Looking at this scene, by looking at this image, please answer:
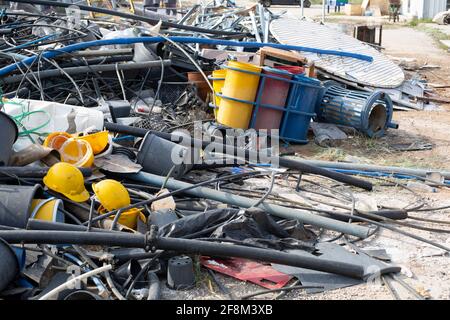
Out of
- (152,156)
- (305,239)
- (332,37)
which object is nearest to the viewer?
(305,239)

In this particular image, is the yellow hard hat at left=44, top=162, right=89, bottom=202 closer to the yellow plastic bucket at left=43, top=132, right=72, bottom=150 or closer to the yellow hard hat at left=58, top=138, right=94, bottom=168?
the yellow hard hat at left=58, top=138, right=94, bottom=168

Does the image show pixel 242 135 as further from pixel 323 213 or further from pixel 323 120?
pixel 323 213

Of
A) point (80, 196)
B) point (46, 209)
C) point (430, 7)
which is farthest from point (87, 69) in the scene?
point (430, 7)

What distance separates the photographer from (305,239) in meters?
4.70

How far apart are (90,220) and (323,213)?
6.20ft

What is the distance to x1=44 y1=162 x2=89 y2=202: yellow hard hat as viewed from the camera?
4609 millimetres

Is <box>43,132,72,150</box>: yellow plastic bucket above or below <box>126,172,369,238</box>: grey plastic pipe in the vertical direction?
above

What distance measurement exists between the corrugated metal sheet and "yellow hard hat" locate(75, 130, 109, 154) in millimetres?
5123

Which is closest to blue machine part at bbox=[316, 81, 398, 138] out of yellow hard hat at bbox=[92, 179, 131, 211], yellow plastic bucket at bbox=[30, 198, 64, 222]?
yellow hard hat at bbox=[92, 179, 131, 211]

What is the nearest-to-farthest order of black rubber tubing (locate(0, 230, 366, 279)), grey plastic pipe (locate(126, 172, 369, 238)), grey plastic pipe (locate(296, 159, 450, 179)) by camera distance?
black rubber tubing (locate(0, 230, 366, 279)), grey plastic pipe (locate(126, 172, 369, 238)), grey plastic pipe (locate(296, 159, 450, 179))

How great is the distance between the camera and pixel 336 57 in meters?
10.5

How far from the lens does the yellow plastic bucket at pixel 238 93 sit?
7270 millimetres

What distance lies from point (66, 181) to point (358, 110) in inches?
180
